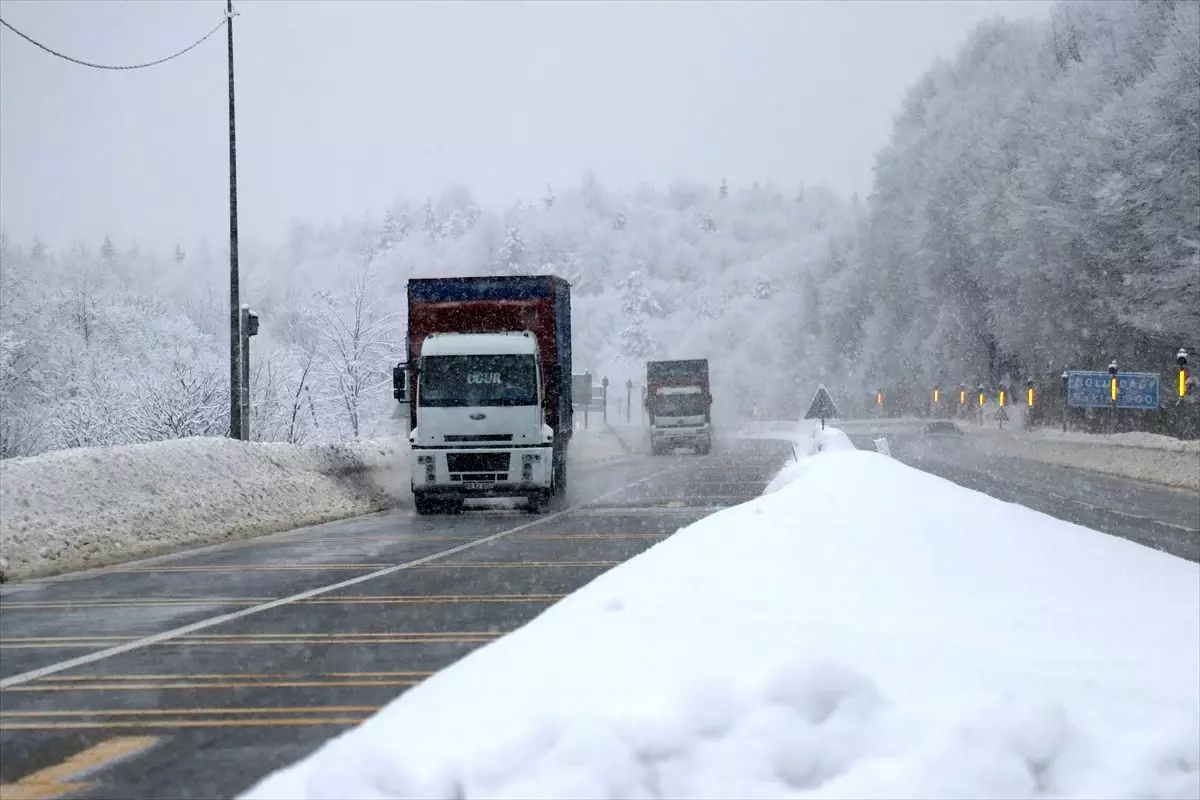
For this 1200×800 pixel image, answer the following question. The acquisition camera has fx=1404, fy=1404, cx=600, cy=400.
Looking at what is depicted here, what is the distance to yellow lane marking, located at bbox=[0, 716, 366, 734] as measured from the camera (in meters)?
7.12

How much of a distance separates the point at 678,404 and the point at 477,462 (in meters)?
35.0

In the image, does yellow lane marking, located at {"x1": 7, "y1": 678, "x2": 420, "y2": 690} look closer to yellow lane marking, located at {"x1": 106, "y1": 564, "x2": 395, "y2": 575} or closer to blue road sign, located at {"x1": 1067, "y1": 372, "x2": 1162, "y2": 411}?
yellow lane marking, located at {"x1": 106, "y1": 564, "x2": 395, "y2": 575}

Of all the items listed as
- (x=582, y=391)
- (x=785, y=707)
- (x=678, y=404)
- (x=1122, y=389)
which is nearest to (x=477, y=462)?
(x=785, y=707)

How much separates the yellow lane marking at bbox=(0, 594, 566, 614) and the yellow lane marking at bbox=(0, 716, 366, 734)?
16.4 ft

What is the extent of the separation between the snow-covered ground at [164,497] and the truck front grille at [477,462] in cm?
243

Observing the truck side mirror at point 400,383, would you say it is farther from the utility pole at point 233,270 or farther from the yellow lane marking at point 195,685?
the yellow lane marking at point 195,685

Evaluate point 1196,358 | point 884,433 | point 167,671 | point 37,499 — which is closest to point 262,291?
point 884,433

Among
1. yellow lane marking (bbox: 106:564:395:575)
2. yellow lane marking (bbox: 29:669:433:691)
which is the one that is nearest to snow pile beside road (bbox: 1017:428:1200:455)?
yellow lane marking (bbox: 106:564:395:575)

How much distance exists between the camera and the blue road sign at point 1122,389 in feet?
147

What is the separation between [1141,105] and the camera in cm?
4366

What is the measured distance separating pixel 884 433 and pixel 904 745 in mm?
81198

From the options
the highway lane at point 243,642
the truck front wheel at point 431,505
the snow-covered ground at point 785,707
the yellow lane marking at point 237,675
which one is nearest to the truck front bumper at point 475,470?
the truck front wheel at point 431,505

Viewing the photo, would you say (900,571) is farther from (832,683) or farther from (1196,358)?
(1196,358)

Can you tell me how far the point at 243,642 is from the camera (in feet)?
33.0
